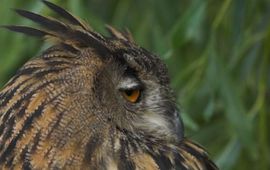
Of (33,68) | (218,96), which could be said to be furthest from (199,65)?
(33,68)

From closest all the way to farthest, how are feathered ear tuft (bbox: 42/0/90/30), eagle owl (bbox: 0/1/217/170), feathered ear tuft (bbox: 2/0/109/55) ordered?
eagle owl (bbox: 0/1/217/170) → feathered ear tuft (bbox: 2/0/109/55) → feathered ear tuft (bbox: 42/0/90/30)

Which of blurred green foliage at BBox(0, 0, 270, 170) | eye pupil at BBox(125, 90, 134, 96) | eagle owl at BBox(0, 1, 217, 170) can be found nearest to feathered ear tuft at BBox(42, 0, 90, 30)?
eagle owl at BBox(0, 1, 217, 170)

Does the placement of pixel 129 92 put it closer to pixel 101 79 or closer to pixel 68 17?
pixel 101 79

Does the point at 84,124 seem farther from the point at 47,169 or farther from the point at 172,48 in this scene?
the point at 172,48

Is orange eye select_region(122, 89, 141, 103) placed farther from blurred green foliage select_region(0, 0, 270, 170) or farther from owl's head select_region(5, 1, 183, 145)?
blurred green foliage select_region(0, 0, 270, 170)

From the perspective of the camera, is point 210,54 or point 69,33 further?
point 210,54

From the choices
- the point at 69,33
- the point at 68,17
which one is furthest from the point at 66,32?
the point at 68,17

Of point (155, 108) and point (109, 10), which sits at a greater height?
point (109, 10)
